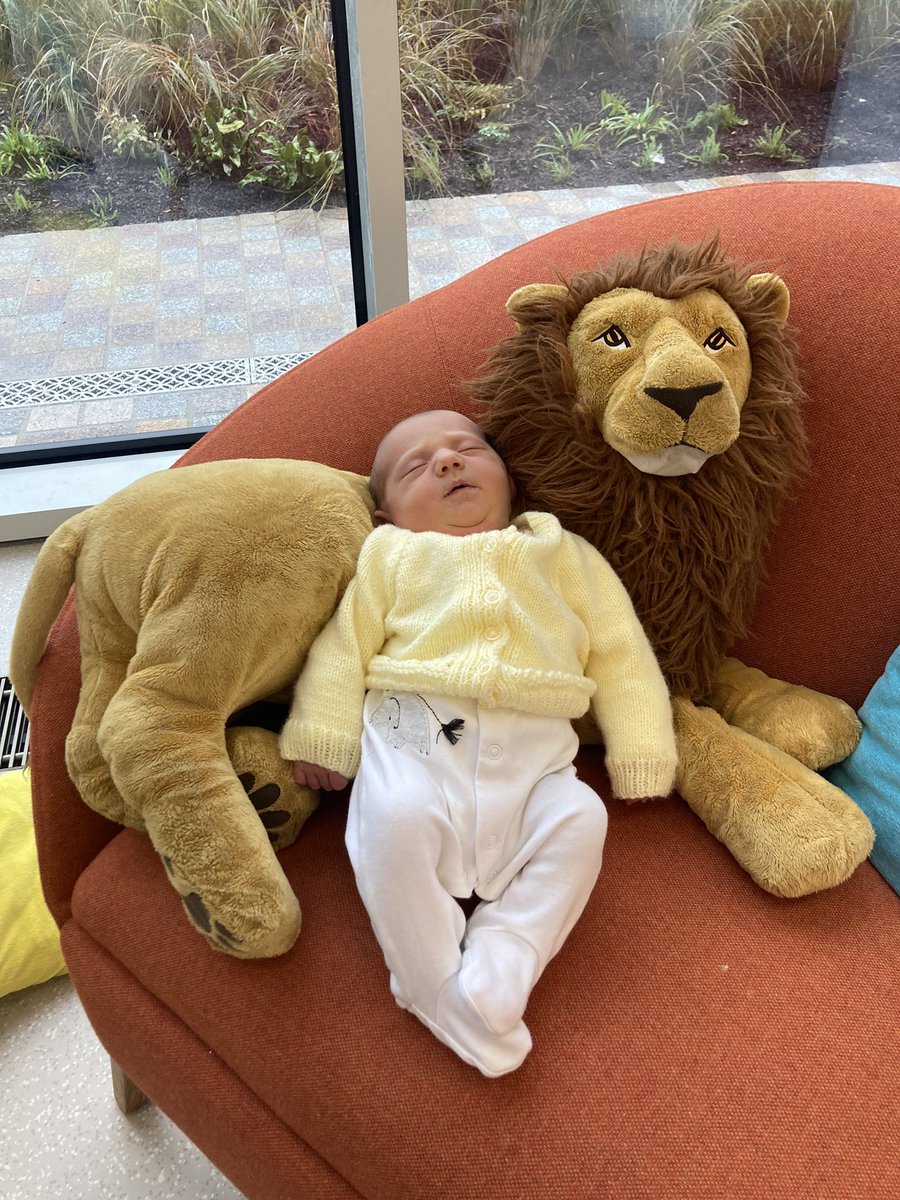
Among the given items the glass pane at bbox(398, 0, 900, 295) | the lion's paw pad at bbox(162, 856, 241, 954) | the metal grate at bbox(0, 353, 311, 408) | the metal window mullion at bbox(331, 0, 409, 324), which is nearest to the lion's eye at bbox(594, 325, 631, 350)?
the lion's paw pad at bbox(162, 856, 241, 954)

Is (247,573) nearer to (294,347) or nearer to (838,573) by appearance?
(838,573)

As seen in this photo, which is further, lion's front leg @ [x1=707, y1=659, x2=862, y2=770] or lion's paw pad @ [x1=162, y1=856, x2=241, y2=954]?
lion's front leg @ [x1=707, y1=659, x2=862, y2=770]

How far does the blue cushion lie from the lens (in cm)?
99

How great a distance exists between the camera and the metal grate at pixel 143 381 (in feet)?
6.91

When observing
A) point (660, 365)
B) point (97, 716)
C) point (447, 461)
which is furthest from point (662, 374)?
point (97, 716)

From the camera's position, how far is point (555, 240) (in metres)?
1.25

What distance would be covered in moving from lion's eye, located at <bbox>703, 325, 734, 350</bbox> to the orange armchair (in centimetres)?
15

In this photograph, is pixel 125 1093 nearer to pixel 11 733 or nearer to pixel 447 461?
pixel 11 733

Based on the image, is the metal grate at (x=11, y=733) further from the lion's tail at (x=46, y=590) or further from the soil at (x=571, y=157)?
the soil at (x=571, y=157)

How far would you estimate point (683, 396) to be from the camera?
3.09 ft

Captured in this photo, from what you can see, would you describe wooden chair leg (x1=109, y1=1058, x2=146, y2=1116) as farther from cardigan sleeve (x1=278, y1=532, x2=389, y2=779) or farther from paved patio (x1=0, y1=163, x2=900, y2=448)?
paved patio (x1=0, y1=163, x2=900, y2=448)

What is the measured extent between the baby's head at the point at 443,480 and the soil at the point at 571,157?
103 cm

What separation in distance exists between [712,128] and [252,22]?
943 mm

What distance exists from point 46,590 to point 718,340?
76 cm
